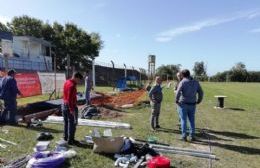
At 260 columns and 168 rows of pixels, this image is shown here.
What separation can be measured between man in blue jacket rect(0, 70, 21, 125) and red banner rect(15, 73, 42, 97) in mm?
4639

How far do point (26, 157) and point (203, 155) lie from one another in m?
4.26

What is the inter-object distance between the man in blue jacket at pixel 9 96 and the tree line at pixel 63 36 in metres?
45.6

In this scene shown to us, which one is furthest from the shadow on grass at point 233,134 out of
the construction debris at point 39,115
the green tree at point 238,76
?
the green tree at point 238,76

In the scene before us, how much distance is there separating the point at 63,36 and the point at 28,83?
44.2 meters

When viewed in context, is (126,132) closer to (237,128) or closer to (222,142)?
(222,142)

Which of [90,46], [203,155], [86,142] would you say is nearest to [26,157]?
[86,142]

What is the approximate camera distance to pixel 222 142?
12.0m

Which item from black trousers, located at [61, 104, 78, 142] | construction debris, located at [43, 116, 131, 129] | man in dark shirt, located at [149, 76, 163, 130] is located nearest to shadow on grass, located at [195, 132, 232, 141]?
man in dark shirt, located at [149, 76, 163, 130]

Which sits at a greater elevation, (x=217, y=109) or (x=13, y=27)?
(x=13, y=27)

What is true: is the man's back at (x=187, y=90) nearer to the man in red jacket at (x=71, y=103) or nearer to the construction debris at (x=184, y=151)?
the construction debris at (x=184, y=151)

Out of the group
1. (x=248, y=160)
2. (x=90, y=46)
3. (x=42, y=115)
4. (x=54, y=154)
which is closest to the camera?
(x=54, y=154)

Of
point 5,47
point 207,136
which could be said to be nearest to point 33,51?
point 5,47

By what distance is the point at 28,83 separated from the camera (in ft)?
65.3

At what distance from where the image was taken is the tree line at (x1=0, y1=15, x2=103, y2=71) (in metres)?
61.3
